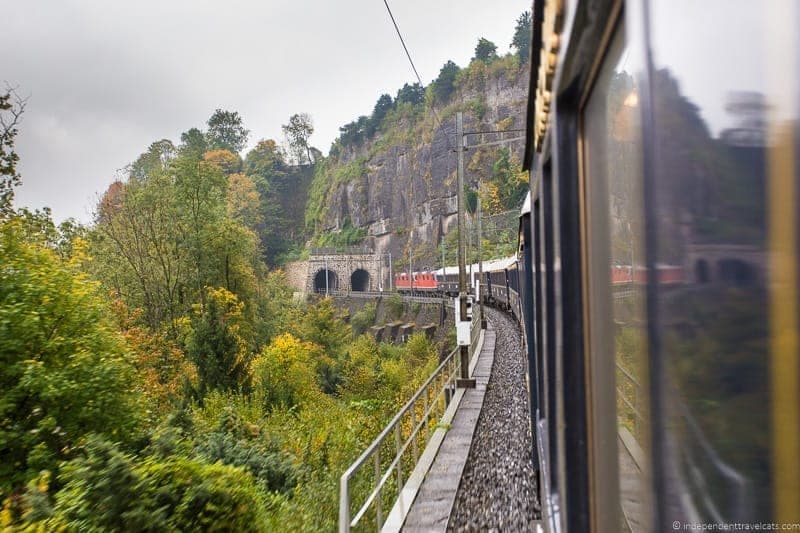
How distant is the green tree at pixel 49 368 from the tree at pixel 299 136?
307 feet

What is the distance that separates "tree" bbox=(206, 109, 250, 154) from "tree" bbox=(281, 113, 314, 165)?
9166mm

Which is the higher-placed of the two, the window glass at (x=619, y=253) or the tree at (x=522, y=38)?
the tree at (x=522, y=38)

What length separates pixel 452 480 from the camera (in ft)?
20.5

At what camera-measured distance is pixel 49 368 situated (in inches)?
385

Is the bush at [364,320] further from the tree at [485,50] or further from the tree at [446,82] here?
the tree at [485,50]

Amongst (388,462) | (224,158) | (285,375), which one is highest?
(224,158)

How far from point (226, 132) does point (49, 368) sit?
9141 centimetres

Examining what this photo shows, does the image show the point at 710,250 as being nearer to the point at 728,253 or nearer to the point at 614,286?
the point at 728,253

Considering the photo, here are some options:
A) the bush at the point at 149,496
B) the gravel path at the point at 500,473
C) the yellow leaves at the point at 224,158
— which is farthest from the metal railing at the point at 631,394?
the yellow leaves at the point at 224,158

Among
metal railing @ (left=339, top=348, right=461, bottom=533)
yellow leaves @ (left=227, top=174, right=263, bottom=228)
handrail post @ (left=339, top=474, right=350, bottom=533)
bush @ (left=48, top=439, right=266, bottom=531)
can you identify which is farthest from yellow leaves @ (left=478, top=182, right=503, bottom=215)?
handrail post @ (left=339, top=474, right=350, bottom=533)

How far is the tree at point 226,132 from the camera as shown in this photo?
9256cm

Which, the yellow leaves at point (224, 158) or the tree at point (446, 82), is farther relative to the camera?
the yellow leaves at point (224, 158)

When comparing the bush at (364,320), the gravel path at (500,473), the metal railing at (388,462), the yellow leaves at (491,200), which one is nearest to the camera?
the metal railing at (388,462)

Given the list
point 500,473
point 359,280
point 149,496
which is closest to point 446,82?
point 359,280
